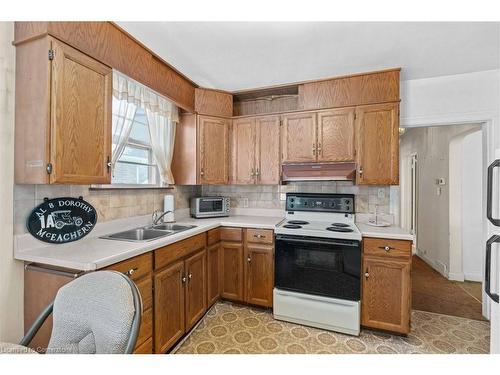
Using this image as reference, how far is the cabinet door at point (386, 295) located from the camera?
78.6 inches

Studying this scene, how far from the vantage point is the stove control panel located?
8.67ft

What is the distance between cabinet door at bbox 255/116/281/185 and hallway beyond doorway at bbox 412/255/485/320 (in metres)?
2.13

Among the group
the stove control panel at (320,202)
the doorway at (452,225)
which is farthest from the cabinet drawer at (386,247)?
the doorway at (452,225)

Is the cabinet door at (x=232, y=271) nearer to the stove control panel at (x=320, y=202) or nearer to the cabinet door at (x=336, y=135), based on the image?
the stove control panel at (x=320, y=202)

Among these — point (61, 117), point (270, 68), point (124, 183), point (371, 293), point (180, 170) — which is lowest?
point (371, 293)

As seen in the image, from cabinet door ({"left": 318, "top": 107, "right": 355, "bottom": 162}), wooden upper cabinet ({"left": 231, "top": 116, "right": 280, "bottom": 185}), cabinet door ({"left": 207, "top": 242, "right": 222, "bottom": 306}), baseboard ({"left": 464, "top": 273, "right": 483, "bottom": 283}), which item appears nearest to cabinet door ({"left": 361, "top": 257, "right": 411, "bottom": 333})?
cabinet door ({"left": 318, "top": 107, "right": 355, "bottom": 162})

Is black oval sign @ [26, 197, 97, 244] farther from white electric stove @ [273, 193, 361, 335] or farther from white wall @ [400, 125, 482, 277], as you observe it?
white wall @ [400, 125, 482, 277]

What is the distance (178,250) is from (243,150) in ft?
4.65

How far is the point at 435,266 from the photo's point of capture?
145 inches

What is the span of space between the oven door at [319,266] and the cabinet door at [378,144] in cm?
72

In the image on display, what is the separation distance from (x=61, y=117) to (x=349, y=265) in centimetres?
235
